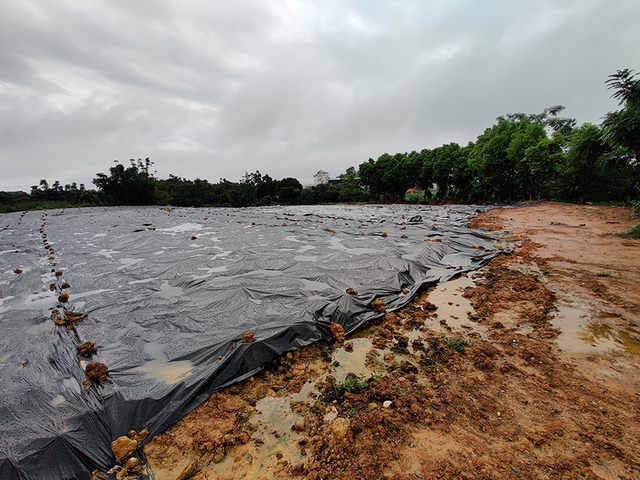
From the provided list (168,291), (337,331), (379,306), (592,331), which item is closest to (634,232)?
(592,331)

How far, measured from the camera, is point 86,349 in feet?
8.65

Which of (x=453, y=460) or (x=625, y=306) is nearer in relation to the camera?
(x=453, y=460)

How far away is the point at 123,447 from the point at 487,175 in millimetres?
28885

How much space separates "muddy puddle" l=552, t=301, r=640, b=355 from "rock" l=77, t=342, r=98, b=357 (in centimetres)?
549

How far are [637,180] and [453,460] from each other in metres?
24.1

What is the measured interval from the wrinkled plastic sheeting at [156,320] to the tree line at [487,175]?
1191cm

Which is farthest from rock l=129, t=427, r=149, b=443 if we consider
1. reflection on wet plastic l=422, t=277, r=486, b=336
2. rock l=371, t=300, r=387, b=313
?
reflection on wet plastic l=422, t=277, r=486, b=336

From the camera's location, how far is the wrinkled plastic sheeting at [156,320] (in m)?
1.89

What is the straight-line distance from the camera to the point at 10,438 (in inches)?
66.1

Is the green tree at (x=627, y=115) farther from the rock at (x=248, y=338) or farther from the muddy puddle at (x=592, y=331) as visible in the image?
the rock at (x=248, y=338)

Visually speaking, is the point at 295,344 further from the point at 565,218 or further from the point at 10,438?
the point at 565,218

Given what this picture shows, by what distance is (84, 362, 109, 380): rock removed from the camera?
2.26 metres

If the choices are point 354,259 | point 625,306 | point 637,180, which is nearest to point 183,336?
point 354,259

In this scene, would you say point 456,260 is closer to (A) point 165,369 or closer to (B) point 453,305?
(B) point 453,305
